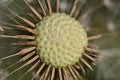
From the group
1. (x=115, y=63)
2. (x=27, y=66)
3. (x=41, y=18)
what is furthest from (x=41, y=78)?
(x=115, y=63)

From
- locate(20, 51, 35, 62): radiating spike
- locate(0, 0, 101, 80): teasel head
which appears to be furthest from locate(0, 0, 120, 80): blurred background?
locate(20, 51, 35, 62): radiating spike

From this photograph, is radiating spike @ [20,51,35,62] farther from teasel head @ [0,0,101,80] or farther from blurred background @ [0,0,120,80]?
blurred background @ [0,0,120,80]

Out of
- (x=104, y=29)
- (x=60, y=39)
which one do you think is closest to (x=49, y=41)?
(x=60, y=39)

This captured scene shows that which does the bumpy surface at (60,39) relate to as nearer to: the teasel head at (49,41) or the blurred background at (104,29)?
the teasel head at (49,41)

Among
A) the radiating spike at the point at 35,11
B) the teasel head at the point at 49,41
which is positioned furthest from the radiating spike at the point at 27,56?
the radiating spike at the point at 35,11

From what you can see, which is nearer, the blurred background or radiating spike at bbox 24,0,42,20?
radiating spike at bbox 24,0,42,20

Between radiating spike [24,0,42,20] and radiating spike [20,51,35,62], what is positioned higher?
radiating spike [24,0,42,20]
